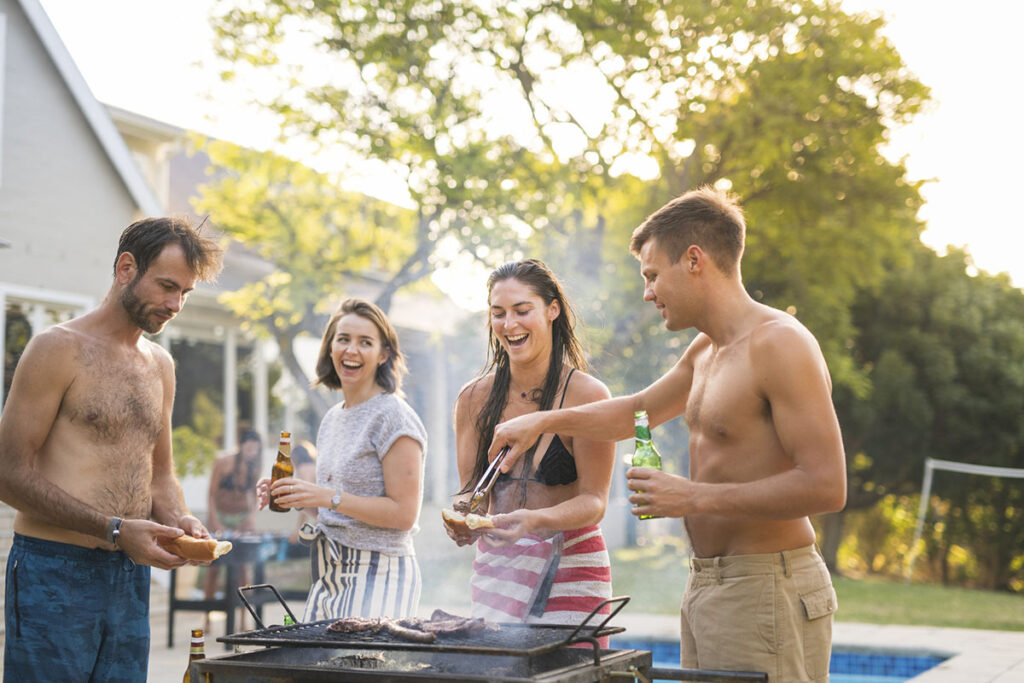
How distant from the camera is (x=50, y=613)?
118 inches

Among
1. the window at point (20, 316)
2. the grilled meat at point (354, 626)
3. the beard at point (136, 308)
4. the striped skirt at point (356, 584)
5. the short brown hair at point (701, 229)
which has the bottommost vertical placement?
the grilled meat at point (354, 626)

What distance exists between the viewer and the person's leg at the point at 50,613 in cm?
298

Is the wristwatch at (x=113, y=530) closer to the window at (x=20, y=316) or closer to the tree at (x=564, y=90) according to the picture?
the window at (x=20, y=316)

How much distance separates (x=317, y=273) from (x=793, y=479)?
11.7 metres

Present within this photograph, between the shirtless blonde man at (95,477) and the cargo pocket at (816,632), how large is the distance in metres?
1.83

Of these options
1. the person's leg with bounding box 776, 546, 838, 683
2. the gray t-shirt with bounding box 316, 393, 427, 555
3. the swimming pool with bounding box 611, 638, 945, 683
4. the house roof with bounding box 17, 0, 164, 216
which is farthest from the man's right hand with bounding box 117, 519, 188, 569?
the house roof with bounding box 17, 0, 164, 216

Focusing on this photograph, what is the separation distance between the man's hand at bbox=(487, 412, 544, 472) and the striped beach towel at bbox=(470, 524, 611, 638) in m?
0.28

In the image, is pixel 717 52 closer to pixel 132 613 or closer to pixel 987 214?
pixel 987 214

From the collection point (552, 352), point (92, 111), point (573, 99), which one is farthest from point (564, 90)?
point (552, 352)

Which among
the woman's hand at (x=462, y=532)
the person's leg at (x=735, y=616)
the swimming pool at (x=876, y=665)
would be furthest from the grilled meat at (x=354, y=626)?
the swimming pool at (x=876, y=665)

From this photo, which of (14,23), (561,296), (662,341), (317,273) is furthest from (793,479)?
(662,341)

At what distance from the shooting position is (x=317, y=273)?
13.6 m

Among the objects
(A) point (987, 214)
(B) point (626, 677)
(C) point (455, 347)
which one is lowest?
(B) point (626, 677)

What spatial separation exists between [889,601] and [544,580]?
34.1 ft
